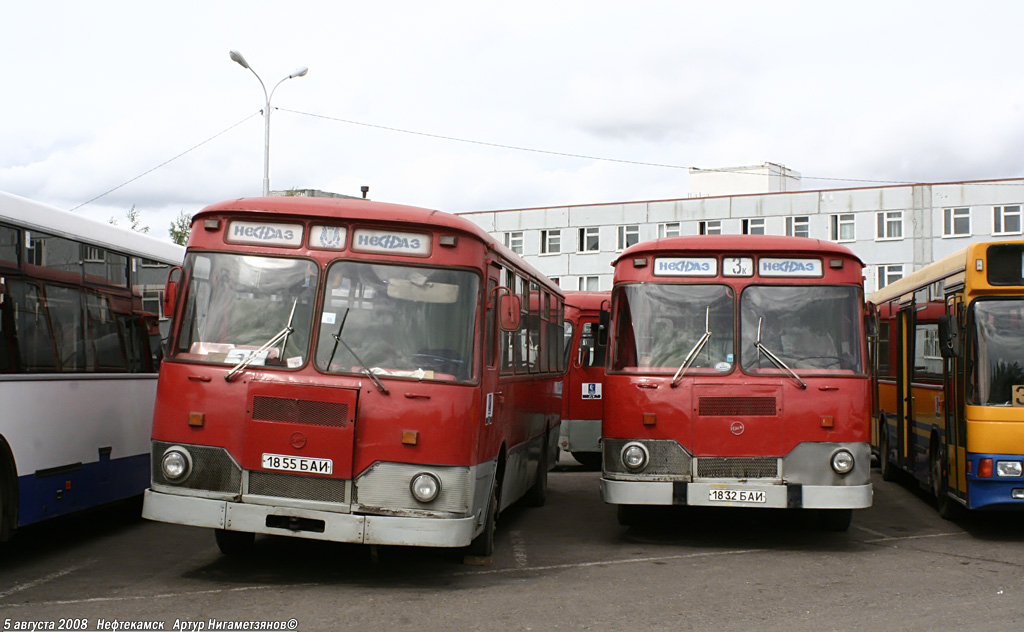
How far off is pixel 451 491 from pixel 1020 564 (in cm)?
545

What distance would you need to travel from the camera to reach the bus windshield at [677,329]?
449 inches

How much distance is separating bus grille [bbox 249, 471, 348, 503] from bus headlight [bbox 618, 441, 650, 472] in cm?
353

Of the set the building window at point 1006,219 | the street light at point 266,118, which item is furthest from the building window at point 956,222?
the street light at point 266,118

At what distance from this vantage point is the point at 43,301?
9.74m

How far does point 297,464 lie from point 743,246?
5.17 meters

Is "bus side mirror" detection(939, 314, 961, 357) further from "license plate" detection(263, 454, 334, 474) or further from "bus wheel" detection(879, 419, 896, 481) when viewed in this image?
"license plate" detection(263, 454, 334, 474)

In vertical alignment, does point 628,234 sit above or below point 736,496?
above

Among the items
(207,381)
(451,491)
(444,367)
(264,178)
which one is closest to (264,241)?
(207,381)

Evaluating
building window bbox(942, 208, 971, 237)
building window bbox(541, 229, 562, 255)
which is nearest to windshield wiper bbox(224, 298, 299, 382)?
building window bbox(942, 208, 971, 237)

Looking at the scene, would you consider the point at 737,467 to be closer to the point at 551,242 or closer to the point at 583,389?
the point at 583,389

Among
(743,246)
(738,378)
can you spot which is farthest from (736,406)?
(743,246)

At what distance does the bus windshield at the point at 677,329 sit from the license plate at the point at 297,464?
12.7 feet

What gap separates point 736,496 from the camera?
36.1 feet

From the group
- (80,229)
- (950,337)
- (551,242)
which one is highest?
(551,242)
